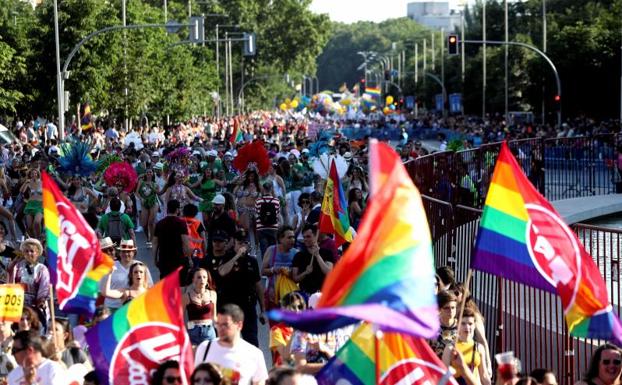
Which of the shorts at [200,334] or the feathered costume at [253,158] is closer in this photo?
the shorts at [200,334]

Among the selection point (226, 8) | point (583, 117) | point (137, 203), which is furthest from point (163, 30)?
point (226, 8)

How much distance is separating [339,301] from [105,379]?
225cm

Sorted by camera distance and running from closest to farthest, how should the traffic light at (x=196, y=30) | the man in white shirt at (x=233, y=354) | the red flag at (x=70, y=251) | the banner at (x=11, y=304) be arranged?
the man in white shirt at (x=233, y=354) → the red flag at (x=70, y=251) → the banner at (x=11, y=304) → the traffic light at (x=196, y=30)

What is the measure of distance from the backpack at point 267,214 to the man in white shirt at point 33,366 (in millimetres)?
9985

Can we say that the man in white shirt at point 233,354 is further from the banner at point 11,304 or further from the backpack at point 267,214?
the backpack at point 267,214

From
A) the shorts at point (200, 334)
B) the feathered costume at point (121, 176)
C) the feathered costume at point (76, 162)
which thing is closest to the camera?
the shorts at point (200, 334)

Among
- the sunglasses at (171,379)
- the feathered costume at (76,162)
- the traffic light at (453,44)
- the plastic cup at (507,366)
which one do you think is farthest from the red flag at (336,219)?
the traffic light at (453,44)

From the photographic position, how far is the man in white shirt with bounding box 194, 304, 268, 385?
9.02m

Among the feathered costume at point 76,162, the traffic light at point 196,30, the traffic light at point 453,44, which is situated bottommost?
the feathered costume at point 76,162

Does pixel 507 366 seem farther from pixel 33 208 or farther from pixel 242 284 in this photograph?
pixel 33 208

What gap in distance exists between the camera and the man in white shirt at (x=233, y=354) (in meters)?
9.02

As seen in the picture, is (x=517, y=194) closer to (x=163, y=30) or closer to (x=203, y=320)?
(x=203, y=320)

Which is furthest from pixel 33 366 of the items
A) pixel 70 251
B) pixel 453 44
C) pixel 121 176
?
pixel 453 44

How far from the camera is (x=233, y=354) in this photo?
29.7 feet
